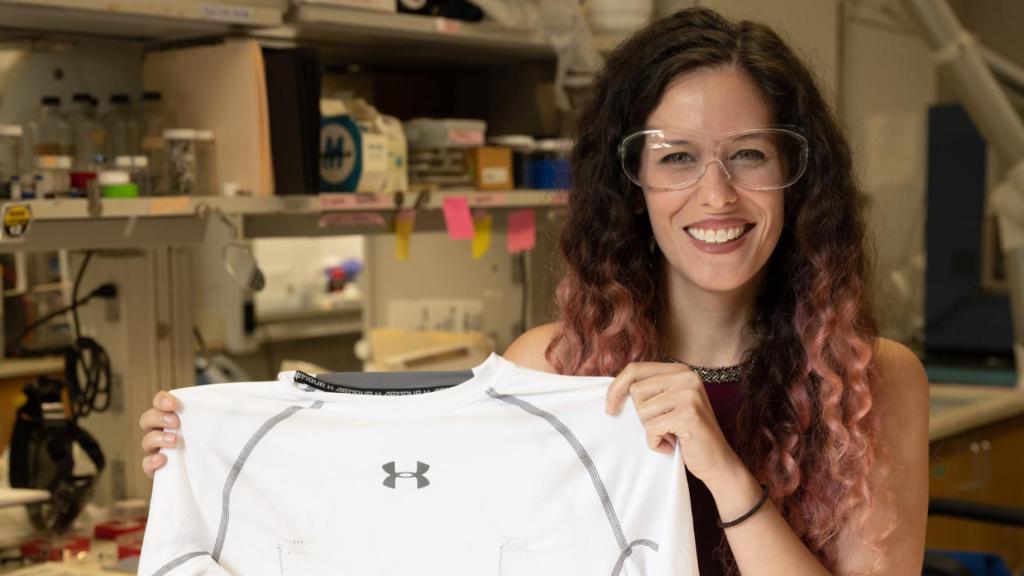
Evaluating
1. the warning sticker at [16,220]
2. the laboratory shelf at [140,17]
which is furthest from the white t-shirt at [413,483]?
the laboratory shelf at [140,17]

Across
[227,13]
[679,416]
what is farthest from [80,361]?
[679,416]

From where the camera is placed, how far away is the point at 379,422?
4.73 feet

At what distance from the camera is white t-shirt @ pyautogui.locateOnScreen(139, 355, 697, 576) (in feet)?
4.43

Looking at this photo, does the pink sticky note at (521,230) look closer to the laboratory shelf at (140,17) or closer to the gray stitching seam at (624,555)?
the laboratory shelf at (140,17)

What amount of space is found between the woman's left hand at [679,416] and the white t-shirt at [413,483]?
25 millimetres

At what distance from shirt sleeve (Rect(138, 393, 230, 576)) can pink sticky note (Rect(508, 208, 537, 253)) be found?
1.37m

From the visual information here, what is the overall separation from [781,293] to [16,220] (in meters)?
1.14

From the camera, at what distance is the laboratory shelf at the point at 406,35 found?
2.20 metres

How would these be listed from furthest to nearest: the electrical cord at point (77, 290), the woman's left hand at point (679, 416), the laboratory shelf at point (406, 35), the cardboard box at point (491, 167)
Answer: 1. the cardboard box at point (491, 167)
2. the electrical cord at point (77, 290)
3. the laboratory shelf at point (406, 35)
4. the woman's left hand at point (679, 416)

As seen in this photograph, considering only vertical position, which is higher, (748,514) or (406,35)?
(406,35)

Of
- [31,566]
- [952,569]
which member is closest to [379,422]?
[31,566]

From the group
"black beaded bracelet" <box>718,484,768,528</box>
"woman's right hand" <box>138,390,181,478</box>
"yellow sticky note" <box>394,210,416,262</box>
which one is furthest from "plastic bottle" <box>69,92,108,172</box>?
"black beaded bracelet" <box>718,484,768,528</box>

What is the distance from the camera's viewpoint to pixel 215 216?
2.03 metres

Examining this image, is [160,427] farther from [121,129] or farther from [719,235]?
[121,129]
